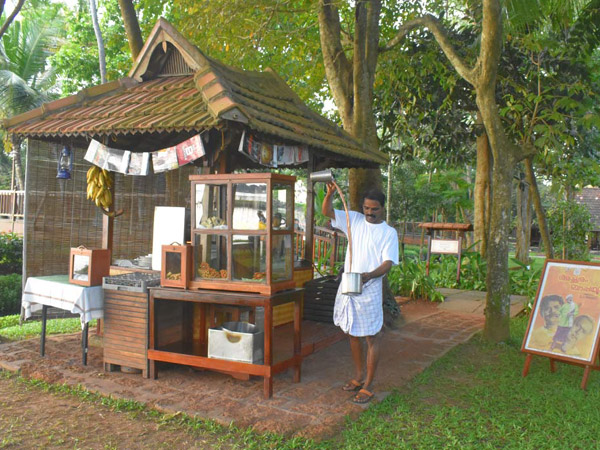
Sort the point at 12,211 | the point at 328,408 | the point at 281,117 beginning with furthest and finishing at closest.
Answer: the point at 12,211, the point at 281,117, the point at 328,408

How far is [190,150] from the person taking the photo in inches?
208

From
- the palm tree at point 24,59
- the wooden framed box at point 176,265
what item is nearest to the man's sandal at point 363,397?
the wooden framed box at point 176,265

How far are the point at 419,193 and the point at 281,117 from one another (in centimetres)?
1649

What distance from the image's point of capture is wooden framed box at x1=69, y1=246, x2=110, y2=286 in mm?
5586

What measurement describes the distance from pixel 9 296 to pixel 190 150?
945 cm

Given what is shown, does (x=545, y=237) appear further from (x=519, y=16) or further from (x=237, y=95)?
(x=237, y=95)

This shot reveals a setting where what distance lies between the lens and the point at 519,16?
692 centimetres

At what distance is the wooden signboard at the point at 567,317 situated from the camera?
5.21 m

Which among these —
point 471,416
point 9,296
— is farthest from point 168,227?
point 9,296

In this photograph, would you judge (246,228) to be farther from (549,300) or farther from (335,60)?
(335,60)

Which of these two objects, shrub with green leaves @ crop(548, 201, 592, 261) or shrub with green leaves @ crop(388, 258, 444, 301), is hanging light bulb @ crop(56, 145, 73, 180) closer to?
shrub with green leaves @ crop(388, 258, 444, 301)

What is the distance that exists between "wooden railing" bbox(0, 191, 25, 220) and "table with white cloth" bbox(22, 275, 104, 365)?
11.1 meters

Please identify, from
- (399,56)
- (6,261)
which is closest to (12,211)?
(6,261)

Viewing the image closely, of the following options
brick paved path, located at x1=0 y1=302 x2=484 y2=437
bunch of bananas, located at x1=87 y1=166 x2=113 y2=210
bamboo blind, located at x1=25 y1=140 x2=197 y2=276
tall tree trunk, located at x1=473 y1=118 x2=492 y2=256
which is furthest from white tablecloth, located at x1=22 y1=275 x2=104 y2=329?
tall tree trunk, located at x1=473 y1=118 x2=492 y2=256
